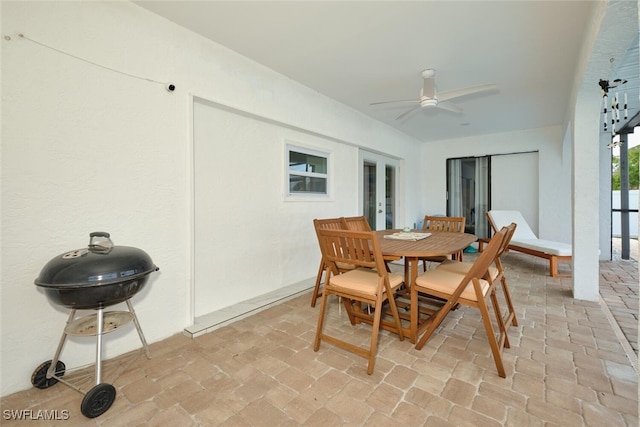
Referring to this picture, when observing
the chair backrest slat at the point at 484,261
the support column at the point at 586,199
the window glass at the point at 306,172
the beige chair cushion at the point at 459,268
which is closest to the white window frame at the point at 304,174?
the window glass at the point at 306,172

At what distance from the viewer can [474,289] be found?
1.85 metres

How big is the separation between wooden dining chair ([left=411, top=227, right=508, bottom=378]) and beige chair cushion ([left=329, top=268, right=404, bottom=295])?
0.18 metres

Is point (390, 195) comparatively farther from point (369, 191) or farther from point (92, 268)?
point (92, 268)

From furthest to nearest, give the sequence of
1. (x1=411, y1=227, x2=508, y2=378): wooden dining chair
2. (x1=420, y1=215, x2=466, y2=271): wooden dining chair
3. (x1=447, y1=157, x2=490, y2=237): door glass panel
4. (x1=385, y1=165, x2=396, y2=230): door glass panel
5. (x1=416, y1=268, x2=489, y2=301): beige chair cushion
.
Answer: (x1=447, y1=157, x2=490, y2=237): door glass panel
(x1=385, y1=165, x2=396, y2=230): door glass panel
(x1=420, y1=215, x2=466, y2=271): wooden dining chair
(x1=416, y1=268, x2=489, y2=301): beige chair cushion
(x1=411, y1=227, x2=508, y2=378): wooden dining chair

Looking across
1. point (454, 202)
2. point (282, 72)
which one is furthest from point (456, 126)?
point (282, 72)

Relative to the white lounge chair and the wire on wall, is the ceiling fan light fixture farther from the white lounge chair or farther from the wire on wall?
the white lounge chair

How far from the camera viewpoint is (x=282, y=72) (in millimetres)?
3232

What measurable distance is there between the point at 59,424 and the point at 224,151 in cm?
226

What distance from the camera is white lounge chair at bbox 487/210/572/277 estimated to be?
3.89m

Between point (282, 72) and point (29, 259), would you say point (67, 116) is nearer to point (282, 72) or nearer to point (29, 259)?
point (29, 259)

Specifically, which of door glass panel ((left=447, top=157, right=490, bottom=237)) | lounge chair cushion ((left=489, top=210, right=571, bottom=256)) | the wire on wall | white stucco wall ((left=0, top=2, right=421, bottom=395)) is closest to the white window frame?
white stucco wall ((left=0, top=2, right=421, bottom=395))

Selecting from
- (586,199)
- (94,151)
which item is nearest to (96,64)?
(94,151)

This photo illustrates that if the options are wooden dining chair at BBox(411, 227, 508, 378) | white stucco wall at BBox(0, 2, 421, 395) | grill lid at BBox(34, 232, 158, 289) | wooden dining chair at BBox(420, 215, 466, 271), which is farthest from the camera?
wooden dining chair at BBox(420, 215, 466, 271)

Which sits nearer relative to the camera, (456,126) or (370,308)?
(370,308)
